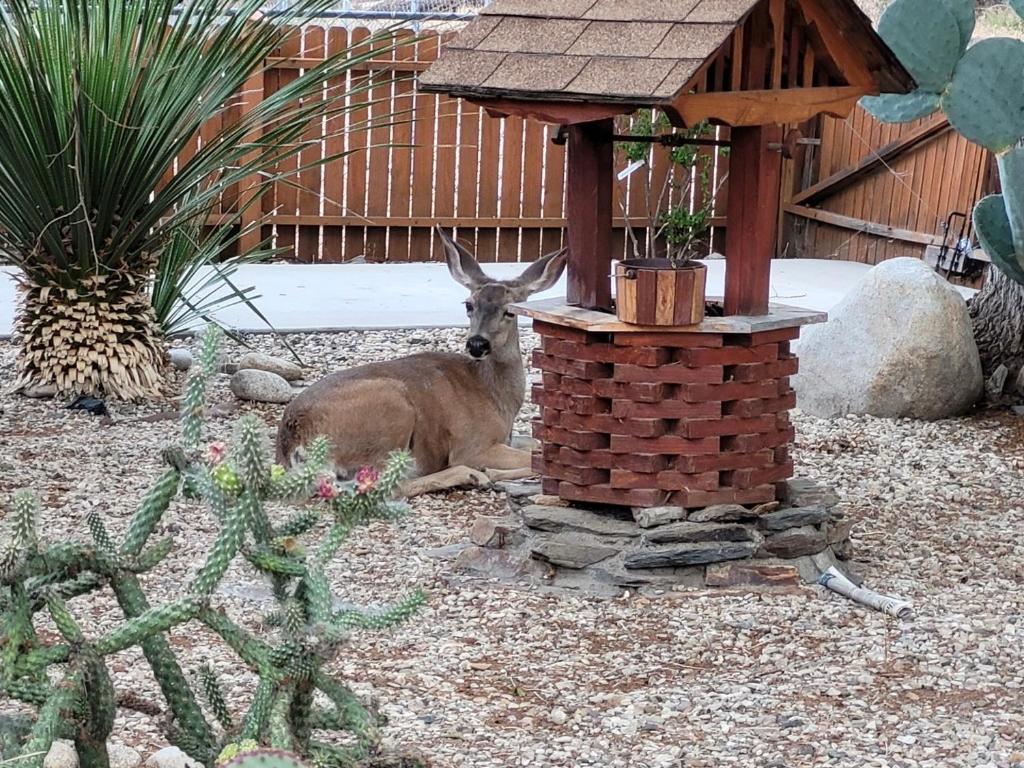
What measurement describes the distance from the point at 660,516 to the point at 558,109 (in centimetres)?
152

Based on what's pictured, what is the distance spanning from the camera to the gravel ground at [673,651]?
4195 millimetres

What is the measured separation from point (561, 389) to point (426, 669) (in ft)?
4.59

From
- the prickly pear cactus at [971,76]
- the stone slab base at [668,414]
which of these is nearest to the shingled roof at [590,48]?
the stone slab base at [668,414]

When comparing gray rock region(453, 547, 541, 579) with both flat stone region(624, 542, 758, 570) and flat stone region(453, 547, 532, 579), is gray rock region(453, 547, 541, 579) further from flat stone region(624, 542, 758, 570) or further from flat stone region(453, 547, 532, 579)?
flat stone region(624, 542, 758, 570)

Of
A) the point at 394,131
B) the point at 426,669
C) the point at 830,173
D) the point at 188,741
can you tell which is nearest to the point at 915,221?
the point at 830,173

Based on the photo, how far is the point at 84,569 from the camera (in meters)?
3.05

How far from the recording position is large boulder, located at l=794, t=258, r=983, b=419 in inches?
336

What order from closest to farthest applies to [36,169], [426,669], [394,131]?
[426,669], [36,169], [394,131]

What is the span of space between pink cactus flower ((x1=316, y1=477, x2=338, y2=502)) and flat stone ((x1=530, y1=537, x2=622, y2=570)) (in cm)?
278

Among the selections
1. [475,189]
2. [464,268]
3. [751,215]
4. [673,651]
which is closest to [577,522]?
[673,651]

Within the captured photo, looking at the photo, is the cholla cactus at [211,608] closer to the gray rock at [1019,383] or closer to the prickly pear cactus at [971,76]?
the prickly pear cactus at [971,76]

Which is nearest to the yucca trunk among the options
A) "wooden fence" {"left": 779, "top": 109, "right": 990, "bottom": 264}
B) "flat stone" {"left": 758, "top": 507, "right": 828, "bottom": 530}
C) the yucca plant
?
the yucca plant

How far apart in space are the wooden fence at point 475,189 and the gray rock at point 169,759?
10469 millimetres

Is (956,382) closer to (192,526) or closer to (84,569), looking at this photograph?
(192,526)
